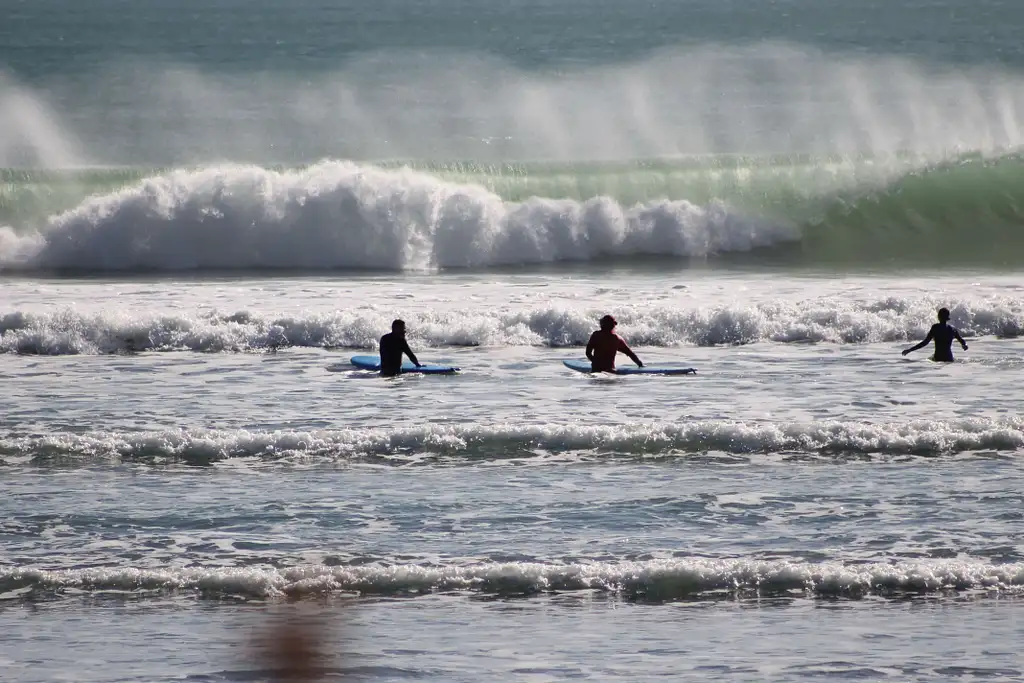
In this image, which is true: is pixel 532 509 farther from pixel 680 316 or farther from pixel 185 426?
pixel 680 316

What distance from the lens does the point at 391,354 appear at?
14.6m

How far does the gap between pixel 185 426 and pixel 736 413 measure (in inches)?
190

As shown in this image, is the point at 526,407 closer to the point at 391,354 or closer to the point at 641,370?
the point at 641,370

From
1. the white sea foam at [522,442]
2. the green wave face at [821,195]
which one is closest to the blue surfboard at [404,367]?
the white sea foam at [522,442]

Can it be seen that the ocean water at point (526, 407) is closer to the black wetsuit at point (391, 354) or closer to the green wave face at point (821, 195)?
the green wave face at point (821, 195)

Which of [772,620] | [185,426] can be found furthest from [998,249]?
[772,620]

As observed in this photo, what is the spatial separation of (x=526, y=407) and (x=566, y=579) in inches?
195

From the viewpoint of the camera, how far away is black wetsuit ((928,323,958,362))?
48.7 feet

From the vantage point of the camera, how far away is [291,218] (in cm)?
2598

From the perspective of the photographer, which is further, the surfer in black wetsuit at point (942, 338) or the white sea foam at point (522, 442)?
the surfer in black wetsuit at point (942, 338)

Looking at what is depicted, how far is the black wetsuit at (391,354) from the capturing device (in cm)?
1454

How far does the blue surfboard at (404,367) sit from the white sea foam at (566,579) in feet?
22.2

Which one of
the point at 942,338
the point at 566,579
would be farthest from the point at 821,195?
the point at 566,579

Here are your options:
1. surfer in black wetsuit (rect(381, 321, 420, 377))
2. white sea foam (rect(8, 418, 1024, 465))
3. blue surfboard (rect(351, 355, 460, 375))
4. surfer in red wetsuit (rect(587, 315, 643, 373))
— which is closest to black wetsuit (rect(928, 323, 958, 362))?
surfer in red wetsuit (rect(587, 315, 643, 373))
